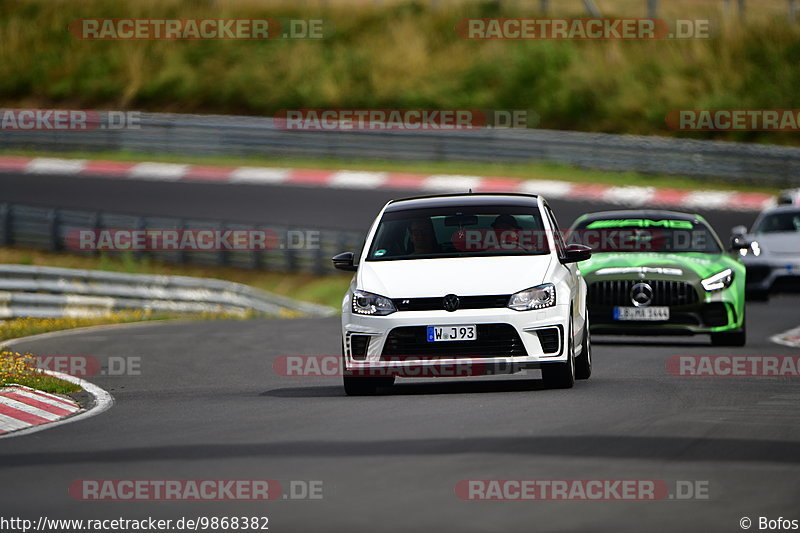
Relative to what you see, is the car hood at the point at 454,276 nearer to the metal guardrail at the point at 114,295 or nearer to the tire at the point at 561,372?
the tire at the point at 561,372

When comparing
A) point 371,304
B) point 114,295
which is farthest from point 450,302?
point 114,295

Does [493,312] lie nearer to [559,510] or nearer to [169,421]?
[169,421]

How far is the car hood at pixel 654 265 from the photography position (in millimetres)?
16109

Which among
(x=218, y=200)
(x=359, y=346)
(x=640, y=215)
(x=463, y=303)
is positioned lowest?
(x=359, y=346)

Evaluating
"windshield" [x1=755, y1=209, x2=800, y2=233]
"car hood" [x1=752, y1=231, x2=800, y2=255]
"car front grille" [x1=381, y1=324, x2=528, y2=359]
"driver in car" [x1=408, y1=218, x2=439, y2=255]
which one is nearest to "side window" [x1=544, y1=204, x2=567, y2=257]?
"driver in car" [x1=408, y1=218, x2=439, y2=255]

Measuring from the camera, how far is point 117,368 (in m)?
15.2

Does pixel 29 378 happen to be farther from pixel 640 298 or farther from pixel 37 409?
pixel 640 298

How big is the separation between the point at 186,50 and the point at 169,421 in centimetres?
4046

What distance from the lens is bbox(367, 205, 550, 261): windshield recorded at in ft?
39.5

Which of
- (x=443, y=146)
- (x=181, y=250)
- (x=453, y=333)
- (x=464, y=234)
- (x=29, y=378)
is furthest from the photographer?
(x=443, y=146)

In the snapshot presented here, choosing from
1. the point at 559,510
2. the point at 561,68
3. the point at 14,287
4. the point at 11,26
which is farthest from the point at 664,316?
the point at 11,26

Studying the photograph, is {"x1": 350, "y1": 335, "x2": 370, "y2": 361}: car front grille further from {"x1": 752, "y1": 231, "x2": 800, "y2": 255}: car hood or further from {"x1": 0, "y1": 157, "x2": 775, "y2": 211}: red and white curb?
{"x1": 0, "y1": 157, "x2": 775, "y2": 211}: red and white curb

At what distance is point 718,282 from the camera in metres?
16.1

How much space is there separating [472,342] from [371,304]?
816 millimetres
